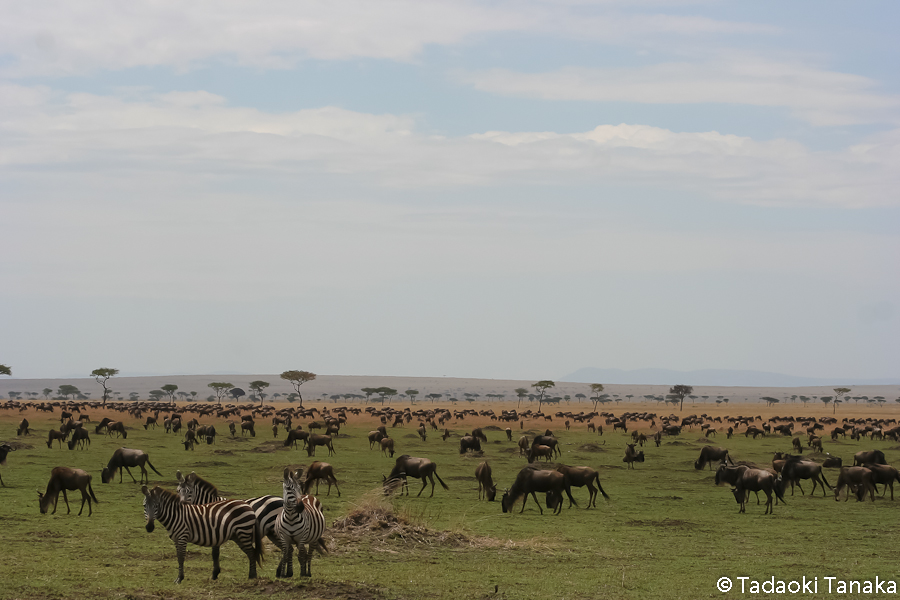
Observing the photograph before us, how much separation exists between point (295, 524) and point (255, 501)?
3.85 feet

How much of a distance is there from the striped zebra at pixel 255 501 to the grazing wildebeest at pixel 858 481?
2200cm

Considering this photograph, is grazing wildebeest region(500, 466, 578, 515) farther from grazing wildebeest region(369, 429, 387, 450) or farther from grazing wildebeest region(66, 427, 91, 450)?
grazing wildebeest region(66, 427, 91, 450)

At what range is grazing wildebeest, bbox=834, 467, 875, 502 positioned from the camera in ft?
93.7

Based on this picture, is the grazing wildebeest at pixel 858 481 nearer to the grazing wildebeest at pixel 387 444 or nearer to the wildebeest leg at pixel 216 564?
the grazing wildebeest at pixel 387 444

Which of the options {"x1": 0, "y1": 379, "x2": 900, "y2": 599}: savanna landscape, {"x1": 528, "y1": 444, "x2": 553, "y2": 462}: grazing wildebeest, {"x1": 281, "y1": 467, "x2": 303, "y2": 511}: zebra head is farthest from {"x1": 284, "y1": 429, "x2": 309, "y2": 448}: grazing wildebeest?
A: {"x1": 281, "y1": 467, "x2": 303, "y2": 511}: zebra head

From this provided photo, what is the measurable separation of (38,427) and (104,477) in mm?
34057

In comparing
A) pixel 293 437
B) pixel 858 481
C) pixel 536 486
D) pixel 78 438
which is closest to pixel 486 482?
pixel 536 486

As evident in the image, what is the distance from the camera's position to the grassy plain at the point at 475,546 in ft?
43.9

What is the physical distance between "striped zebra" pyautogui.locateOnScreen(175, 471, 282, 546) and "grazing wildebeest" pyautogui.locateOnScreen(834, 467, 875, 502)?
22.0 meters

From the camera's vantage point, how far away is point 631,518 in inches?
923

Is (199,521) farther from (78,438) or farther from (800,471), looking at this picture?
(78,438)

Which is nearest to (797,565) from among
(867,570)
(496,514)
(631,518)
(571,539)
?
(867,570)

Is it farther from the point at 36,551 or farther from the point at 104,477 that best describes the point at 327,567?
the point at 104,477

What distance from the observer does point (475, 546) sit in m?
17.8
